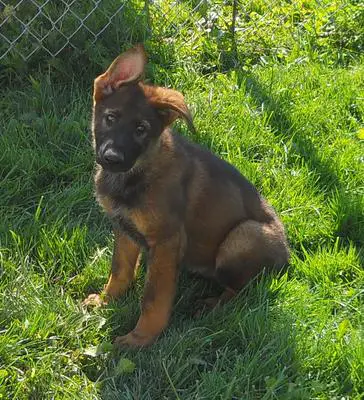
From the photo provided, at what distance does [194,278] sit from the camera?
393 cm

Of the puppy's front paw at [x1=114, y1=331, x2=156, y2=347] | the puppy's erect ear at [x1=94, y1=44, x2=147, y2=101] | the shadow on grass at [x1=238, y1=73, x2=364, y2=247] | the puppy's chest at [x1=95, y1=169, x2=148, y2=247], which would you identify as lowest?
the puppy's front paw at [x1=114, y1=331, x2=156, y2=347]

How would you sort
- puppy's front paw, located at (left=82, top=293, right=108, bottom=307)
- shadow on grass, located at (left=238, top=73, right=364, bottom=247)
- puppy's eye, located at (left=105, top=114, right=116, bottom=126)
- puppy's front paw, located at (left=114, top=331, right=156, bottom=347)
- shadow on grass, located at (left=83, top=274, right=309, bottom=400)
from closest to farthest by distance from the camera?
shadow on grass, located at (left=83, top=274, right=309, bottom=400) < puppy's eye, located at (left=105, top=114, right=116, bottom=126) < puppy's front paw, located at (left=114, top=331, right=156, bottom=347) < puppy's front paw, located at (left=82, top=293, right=108, bottom=307) < shadow on grass, located at (left=238, top=73, right=364, bottom=247)

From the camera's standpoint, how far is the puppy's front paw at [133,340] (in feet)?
10.9

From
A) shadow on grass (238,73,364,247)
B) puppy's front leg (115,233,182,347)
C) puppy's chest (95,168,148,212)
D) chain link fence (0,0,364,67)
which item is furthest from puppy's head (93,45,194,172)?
chain link fence (0,0,364,67)

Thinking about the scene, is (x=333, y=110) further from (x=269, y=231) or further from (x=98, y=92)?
(x=98, y=92)

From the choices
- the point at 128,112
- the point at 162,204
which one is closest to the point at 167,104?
the point at 128,112

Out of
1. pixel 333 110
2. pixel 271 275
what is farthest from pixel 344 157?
pixel 271 275

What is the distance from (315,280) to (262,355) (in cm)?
77

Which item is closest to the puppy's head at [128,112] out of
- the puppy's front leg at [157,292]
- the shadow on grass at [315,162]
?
the puppy's front leg at [157,292]

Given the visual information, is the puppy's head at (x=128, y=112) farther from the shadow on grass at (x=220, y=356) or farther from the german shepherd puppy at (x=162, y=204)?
the shadow on grass at (x=220, y=356)

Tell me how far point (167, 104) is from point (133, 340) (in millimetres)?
1142

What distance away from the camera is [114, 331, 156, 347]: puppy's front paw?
3.33 metres

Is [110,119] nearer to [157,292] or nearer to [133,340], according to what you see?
[157,292]

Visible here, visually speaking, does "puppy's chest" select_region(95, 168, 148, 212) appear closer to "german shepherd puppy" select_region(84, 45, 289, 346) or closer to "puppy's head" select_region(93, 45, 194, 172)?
"german shepherd puppy" select_region(84, 45, 289, 346)
